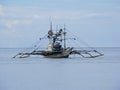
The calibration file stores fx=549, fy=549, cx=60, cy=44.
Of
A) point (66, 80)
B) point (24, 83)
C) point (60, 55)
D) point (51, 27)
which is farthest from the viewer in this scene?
point (51, 27)

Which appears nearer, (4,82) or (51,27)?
(4,82)

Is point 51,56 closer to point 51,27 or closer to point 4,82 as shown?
point 51,27

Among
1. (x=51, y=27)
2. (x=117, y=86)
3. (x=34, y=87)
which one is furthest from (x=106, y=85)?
(x=51, y=27)

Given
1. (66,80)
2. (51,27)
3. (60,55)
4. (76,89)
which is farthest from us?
(51,27)

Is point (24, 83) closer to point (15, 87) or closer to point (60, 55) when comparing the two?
point (15, 87)

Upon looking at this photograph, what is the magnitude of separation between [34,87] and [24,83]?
3526 mm

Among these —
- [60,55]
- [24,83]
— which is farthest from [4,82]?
[60,55]

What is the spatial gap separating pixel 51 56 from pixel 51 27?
8985 millimetres

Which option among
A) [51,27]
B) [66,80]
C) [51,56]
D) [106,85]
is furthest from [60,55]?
[106,85]

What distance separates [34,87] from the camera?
43.9 m

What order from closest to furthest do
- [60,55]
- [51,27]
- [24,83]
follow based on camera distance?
[24,83], [60,55], [51,27]

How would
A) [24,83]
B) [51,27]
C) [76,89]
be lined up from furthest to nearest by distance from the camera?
[51,27], [24,83], [76,89]

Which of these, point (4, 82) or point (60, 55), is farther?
point (60, 55)

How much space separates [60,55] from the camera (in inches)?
3659
